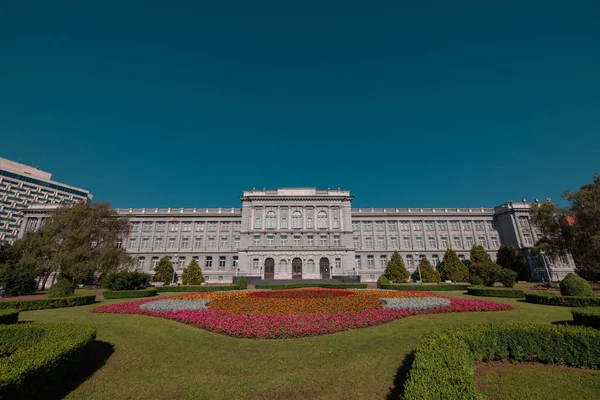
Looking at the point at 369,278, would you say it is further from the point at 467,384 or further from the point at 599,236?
the point at 467,384

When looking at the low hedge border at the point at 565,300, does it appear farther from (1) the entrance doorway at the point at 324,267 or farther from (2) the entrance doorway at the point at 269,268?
(2) the entrance doorway at the point at 269,268

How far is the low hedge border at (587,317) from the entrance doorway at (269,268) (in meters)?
42.2

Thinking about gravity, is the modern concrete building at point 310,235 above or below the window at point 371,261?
above

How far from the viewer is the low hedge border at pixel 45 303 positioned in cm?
1745

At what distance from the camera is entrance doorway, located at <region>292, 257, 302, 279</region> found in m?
49.1

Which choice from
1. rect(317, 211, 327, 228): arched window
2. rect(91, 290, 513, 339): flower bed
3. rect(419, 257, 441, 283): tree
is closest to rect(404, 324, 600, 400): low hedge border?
rect(91, 290, 513, 339): flower bed

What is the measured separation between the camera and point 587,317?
9.92m

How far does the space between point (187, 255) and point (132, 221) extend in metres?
14.4

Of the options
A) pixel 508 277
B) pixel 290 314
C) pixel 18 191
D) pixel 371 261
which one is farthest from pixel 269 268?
pixel 18 191

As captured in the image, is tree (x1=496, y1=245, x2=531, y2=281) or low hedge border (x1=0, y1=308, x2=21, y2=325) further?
tree (x1=496, y1=245, x2=531, y2=281)

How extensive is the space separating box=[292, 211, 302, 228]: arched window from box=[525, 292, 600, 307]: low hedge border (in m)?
37.1

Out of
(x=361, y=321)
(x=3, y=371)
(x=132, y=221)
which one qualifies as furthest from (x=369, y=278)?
(x=3, y=371)

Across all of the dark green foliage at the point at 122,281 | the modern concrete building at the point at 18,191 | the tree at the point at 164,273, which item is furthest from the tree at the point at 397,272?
the modern concrete building at the point at 18,191

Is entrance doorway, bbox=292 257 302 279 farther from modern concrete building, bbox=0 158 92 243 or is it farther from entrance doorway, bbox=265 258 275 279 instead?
modern concrete building, bbox=0 158 92 243
